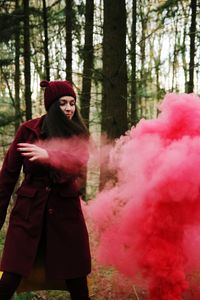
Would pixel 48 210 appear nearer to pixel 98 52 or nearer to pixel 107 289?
pixel 107 289

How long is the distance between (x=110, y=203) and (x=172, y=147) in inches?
35.3

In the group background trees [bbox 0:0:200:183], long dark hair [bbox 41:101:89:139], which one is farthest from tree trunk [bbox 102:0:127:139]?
long dark hair [bbox 41:101:89:139]

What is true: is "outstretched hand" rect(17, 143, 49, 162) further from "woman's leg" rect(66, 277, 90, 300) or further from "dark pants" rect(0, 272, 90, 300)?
"woman's leg" rect(66, 277, 90, 300)

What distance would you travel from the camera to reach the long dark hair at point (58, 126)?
11.0 ft

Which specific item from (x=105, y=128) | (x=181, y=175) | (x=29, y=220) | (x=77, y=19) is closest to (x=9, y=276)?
(x=29, y=220)

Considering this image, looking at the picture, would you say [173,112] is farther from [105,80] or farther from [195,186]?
[105,80]

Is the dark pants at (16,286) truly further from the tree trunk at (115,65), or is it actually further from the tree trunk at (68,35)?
the tree trunk at (68,35)

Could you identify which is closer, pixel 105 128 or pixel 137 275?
pixel 137 275

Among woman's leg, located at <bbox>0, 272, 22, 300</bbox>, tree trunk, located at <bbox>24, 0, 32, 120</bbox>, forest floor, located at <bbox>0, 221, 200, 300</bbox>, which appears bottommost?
forest floor, located at <bbox>0, 221, 200, 300</bbox>

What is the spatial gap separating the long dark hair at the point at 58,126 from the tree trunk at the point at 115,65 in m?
2.86

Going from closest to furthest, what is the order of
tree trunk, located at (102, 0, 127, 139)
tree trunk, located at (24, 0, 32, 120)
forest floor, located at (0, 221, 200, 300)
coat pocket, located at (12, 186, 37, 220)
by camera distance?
1. coat pocket, located at (12, 186, 37, 220)
2. forest floor, located at (0, 221, 200, 300)
3. tree trunk, located at (102, 0, 127, 139)
4. tree trunk, located at (24, 0, 32, 120)

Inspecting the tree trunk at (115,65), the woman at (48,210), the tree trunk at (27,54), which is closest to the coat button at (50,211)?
the woman at (48,210)

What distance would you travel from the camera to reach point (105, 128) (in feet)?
20.9

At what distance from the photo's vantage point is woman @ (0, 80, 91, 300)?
3.34 m
